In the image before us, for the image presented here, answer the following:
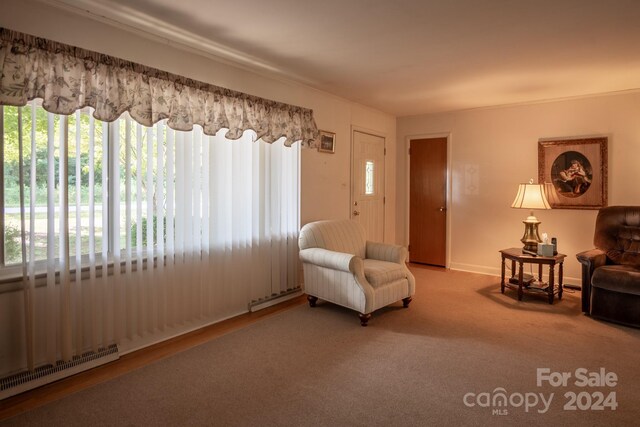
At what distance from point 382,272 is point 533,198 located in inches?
83.1

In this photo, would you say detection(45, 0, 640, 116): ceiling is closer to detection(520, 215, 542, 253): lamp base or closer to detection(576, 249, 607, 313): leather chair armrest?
detection(520, 215, 542, 253): lamp base

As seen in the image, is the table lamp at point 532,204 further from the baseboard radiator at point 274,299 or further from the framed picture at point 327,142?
the baseboard radiator at point 274,299

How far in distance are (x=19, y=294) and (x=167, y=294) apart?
3.16 feet

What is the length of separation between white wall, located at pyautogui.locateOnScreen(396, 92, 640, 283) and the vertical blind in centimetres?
288

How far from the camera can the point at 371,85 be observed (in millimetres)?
4207

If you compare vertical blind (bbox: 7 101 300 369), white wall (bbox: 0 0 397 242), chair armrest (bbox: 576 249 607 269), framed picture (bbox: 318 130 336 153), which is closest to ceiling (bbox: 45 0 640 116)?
white wall (bbox: 0 0 397 242)

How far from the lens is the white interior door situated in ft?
16.8

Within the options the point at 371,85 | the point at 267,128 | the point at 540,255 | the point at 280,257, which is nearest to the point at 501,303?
the point at 540,255

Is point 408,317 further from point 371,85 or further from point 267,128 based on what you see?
point 371,85

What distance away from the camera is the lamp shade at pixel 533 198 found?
4.20 metres

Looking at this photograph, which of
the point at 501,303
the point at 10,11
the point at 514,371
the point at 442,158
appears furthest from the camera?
the point at 442,158

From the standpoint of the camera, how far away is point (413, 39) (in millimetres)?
2928

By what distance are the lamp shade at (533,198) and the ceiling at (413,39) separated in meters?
1.15

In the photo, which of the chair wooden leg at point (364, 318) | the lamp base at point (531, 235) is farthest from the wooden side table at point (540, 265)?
the chair wooden leg at point (364, 318)
